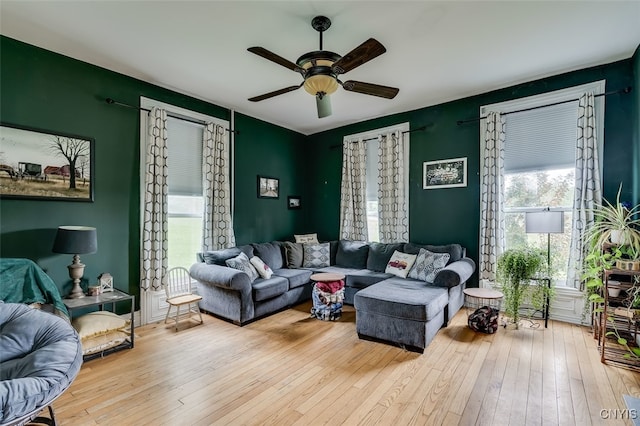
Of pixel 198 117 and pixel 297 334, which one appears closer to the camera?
pixel 297 334

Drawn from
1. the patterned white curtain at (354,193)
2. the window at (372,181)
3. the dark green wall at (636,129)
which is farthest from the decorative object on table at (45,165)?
the dark green wall at (636,129)

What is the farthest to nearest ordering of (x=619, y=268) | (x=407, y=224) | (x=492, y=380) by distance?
(x=407, y=224)
(x=619, y=268)
(x=492, y=380)

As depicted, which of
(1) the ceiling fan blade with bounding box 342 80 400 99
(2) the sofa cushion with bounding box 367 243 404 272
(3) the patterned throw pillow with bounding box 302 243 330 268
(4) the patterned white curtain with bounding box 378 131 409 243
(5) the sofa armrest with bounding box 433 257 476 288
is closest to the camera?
(1) the ceiling fan blade with bounding box 342 80 400 99

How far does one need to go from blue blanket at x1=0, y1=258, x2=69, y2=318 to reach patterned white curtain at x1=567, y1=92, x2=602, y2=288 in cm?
531

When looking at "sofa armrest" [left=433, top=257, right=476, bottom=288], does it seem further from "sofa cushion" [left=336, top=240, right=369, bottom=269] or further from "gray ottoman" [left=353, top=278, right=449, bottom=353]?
"sofa cushion" [left=336, top=240, right=369, bottom=269]

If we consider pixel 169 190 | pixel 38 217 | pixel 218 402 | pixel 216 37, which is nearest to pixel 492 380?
pixel 218 402

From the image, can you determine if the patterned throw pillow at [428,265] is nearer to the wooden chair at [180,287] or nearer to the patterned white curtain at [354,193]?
the patterned white curtain at [354,193]

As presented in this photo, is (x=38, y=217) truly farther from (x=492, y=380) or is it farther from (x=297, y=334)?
(x=492, y=380)

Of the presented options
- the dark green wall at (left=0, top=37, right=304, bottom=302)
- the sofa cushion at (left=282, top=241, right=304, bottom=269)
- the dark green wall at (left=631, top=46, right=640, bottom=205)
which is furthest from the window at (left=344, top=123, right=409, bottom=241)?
the dark green wall at (left=631, top=46, right=640, bottom=205)

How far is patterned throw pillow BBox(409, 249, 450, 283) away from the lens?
3787mm

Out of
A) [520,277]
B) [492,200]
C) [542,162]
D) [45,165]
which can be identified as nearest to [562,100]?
[542,162]

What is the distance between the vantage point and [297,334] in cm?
332

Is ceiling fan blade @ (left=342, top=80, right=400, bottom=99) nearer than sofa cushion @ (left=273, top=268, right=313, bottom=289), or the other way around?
ceiling fan blade @ (left=342, top=80, right=400, bottom=99)

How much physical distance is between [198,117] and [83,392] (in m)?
3.40
